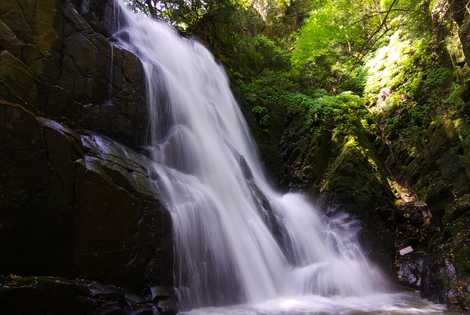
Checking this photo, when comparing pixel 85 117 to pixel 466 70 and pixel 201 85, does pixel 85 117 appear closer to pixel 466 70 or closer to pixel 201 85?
pixel 201 85

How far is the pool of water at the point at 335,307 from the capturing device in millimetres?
4938

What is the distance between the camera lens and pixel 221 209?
6.20 metres

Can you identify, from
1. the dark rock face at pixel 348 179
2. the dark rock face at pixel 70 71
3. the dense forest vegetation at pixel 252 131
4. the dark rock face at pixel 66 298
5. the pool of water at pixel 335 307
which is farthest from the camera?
the dark rock face at pixel 348 179

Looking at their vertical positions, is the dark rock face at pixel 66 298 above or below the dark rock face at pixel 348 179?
below

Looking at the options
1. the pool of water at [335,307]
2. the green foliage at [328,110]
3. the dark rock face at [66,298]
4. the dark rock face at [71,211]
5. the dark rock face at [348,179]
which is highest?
the green foliage at [328,110]

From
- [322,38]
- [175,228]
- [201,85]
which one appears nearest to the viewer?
[175,228]

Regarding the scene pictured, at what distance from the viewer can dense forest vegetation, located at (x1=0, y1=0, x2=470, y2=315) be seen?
420 centimetres

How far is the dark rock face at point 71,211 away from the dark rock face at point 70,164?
1cm

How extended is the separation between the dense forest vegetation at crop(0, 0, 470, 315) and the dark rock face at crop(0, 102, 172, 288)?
0.05 ft

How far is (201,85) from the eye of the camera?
30.1ft

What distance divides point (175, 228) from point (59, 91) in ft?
8.65

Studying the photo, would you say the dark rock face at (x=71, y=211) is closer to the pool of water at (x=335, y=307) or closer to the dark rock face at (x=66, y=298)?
the dark rock face at (x=66, y=298)

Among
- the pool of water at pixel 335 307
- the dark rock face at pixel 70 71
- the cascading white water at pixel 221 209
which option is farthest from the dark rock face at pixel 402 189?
the dark rock face at pixel 70 71

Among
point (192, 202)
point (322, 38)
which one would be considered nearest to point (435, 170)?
point (192, 202)
